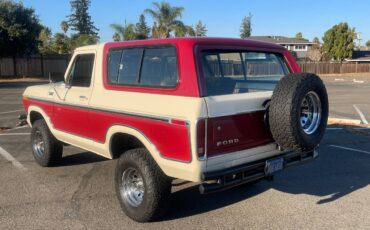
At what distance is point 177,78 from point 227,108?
0.61m

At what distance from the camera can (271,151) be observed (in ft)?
15.5

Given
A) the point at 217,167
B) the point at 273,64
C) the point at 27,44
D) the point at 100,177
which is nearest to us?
the point at 217,167

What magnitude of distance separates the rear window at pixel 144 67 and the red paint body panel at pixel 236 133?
2.18 feet

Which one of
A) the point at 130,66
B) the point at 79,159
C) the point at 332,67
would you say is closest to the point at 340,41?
the point at 332,67

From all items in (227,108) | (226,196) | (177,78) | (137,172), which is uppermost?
(177,78)

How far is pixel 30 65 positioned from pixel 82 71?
110 ft

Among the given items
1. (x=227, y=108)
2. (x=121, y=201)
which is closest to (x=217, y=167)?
(x=227, y=108)

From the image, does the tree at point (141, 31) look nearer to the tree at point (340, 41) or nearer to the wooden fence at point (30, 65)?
the wooden fence at point (30, 65)

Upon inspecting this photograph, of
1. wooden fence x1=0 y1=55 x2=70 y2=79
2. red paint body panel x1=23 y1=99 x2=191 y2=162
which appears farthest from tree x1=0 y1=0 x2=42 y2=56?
red paint body panel x1=23 y1=99 x2=191 y2=162

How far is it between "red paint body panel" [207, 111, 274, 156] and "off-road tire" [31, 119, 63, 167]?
3556mm

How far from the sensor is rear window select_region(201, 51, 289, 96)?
444cm

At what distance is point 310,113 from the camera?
4797mm

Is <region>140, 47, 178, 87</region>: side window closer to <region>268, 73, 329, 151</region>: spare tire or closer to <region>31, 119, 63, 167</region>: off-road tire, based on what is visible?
<region>268, 73, 329, 151</region>: spare tire

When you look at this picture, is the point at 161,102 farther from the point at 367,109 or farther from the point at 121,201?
the point at 367,109
